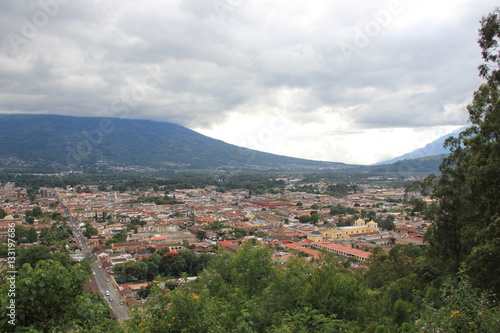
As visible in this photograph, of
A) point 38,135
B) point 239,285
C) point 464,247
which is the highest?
point 38,135

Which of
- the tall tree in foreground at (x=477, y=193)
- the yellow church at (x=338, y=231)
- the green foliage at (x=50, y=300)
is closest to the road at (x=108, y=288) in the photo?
the green foliage at (x=50, y=300)

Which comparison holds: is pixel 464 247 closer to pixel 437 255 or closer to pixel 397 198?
pixel 437 255

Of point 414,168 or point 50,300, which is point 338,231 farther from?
point 414,168

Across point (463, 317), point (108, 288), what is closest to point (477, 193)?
point (463, 317)

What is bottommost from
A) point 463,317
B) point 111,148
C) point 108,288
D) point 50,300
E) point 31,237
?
point 108,288

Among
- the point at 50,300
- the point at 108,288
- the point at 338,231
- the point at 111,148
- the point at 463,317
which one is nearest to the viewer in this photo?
the point at 50,300

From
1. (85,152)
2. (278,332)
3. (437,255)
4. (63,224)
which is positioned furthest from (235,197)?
(85,152)

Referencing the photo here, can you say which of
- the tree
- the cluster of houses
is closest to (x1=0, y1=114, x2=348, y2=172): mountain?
the cluster of houses
